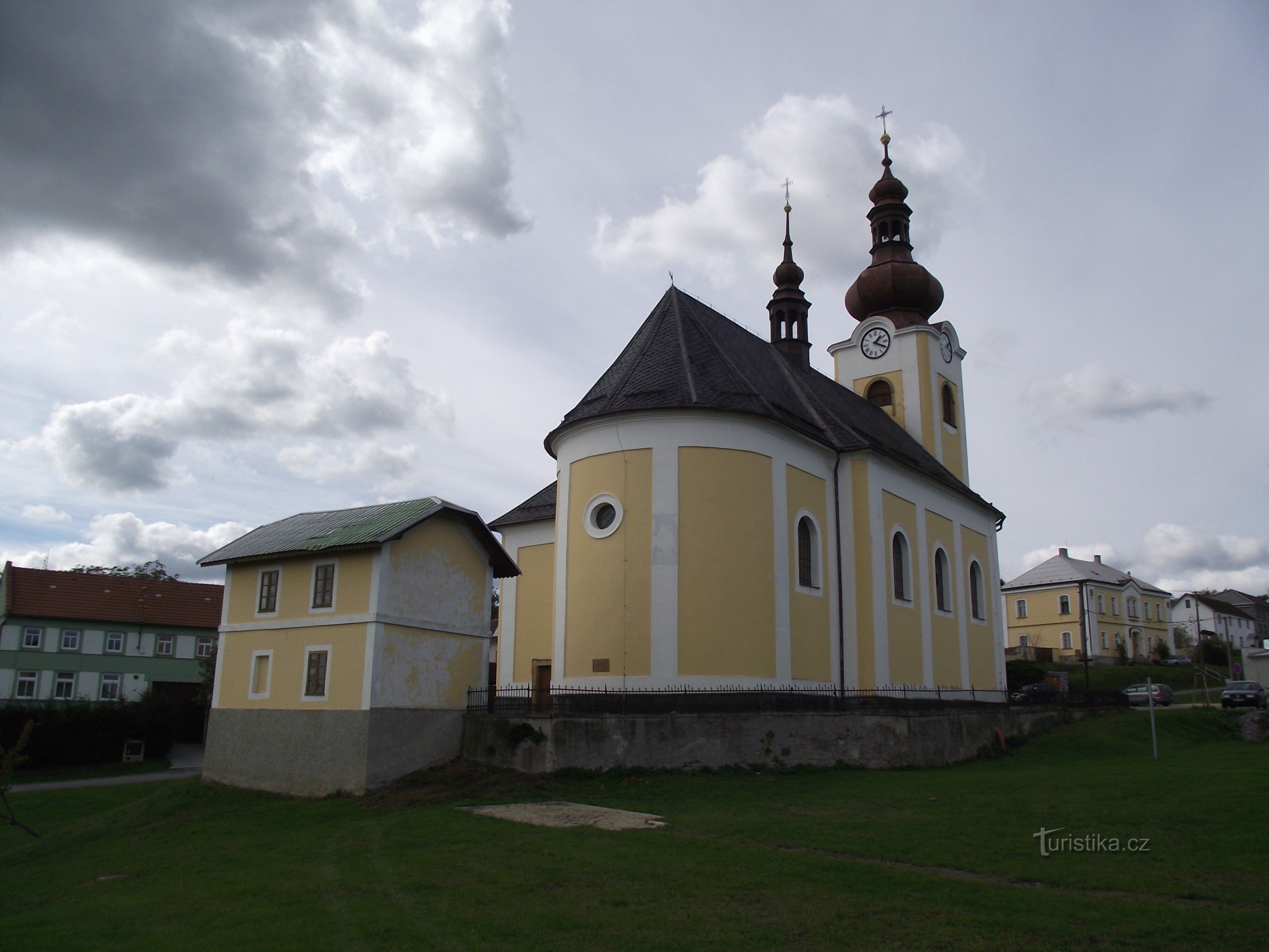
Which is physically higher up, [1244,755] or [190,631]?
[190,631]

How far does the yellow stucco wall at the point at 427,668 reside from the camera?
62.8ft

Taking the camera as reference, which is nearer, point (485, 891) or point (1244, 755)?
point (485, 891)

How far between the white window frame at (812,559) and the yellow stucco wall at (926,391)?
13285 mm

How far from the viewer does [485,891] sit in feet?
32.2

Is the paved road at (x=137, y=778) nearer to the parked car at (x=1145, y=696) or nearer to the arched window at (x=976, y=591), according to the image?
the arched window at (x=976, y=591)

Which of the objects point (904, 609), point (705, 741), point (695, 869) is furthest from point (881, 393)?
point (695, 869)

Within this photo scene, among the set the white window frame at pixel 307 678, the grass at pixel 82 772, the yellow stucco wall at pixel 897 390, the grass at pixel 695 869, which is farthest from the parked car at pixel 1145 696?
the grass at pixel 82 772

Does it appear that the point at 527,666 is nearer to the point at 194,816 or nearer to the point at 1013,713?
the point at 194,816

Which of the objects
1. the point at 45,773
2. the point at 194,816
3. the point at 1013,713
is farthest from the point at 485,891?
the point at 45,773

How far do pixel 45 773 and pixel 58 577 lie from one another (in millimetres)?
12350

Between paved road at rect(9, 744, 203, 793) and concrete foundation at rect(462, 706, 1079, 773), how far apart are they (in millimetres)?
11140

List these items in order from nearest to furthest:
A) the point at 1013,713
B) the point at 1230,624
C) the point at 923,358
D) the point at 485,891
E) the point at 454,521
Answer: the point at 485,891 → the point at 454,521 → the point at 1013,713 → the point at 923,358 → the point at 1230,624

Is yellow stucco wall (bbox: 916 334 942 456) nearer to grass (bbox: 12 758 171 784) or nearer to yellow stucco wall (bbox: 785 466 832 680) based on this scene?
yellow stucco wall (bbox: 785 466 832 680)

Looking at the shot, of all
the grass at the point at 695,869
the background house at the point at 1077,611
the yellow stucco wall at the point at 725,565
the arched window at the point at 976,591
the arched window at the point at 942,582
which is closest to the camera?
the grass at the point at 695,869
